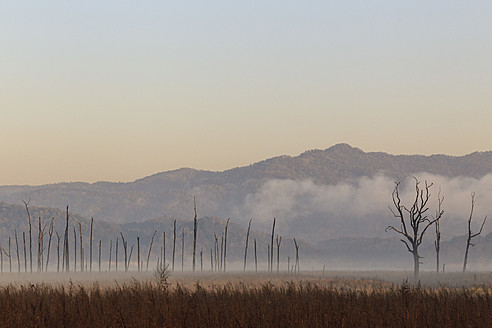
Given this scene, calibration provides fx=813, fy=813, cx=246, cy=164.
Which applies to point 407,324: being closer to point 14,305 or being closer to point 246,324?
point 246,324

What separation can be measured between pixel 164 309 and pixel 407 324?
3.85 meters

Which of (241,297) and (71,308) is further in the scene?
(241,297)

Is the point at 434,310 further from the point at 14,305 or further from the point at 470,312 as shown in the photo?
the point at 14,305

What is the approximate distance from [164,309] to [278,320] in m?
1.84

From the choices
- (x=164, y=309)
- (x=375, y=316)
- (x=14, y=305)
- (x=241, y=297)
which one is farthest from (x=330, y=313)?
(x=14, y=305)

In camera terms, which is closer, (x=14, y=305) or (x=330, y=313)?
(x=330, y=313)

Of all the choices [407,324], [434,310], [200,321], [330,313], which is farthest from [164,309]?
[434,310]

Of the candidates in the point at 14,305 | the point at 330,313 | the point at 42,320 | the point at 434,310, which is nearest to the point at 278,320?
the point at 330,313

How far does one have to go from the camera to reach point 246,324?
12.3 m

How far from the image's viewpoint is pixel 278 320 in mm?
13086

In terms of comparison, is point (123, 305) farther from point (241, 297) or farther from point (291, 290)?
point (291, 290)

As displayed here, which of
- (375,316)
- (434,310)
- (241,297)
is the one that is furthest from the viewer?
(241,297)

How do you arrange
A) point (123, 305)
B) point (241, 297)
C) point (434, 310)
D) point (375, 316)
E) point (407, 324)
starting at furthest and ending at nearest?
point (241, 297) → point (123, 305) → point (434, 310) → point (375, 316) → point (407, 324)

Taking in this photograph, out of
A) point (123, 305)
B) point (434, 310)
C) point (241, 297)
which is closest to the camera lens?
point (434, 310)
